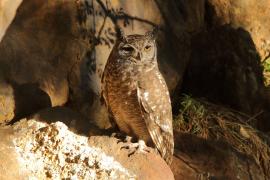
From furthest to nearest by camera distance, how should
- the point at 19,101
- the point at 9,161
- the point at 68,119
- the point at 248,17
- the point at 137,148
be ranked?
the point at 248,17
the point at 19,101
the point at 68,119
the point at 137,148
the point at 9,161

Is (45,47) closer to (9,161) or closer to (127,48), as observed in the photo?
(127,48)

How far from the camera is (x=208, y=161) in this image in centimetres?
448

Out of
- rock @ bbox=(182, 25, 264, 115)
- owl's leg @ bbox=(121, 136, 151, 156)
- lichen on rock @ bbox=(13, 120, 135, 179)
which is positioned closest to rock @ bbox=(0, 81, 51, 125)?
lichen on rock @ bbox=(13, 120, 135, 179)

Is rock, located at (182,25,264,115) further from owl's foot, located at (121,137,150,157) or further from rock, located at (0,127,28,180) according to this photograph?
rock, located at (0,127,28,180)

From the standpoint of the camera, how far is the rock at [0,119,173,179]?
3.52 meters

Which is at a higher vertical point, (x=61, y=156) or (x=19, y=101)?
(x=19, y=101)

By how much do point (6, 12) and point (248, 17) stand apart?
12.3ft

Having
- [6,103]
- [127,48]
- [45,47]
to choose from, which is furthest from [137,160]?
[45,47]

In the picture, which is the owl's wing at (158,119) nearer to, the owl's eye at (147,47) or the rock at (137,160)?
the rock at (137,160)

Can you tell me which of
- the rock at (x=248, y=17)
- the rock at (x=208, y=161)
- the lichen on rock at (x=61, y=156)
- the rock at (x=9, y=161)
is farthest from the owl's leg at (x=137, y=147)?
the rock at (x=248, y=17)

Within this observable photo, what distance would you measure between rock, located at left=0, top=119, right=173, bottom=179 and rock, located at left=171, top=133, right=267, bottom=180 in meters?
0.57

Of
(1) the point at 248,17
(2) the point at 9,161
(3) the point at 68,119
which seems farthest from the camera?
(1) the point at 248,17

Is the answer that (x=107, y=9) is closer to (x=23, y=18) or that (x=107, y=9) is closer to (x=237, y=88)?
(x=23, y=18)

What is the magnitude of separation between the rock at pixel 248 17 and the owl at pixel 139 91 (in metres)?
3.24
